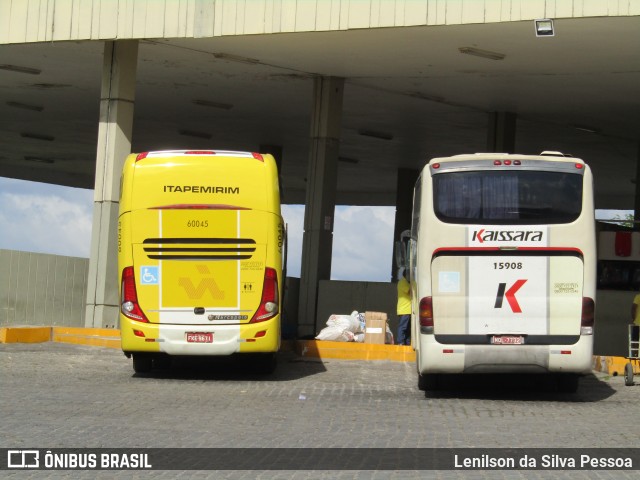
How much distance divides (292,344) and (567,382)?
302 inches

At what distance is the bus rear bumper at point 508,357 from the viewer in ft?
52.0

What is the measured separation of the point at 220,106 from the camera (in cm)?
3500

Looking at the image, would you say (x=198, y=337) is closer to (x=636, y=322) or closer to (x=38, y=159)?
(x=636, y=322)

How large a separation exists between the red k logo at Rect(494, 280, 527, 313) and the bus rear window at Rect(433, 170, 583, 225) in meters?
0.88

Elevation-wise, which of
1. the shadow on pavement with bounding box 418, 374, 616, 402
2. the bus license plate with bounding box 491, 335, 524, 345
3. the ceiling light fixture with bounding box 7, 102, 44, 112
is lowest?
the shadow on pavement with bounding box 418, 374, 616, 402

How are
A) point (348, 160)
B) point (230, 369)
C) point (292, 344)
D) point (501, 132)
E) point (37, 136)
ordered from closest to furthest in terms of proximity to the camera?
point (230, 369)
point (292, 344)
point (501, 132)
point (37, 136)
point (348, 160)

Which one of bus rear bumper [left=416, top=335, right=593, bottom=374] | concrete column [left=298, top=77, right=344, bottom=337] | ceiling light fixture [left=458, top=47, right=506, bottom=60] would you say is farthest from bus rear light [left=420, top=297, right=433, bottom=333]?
concrete column [left=298, top=77, right=344, bottom=337]

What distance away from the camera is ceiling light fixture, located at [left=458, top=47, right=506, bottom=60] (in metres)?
24.7

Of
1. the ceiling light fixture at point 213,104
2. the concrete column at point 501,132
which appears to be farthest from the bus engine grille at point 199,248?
the ceiling light fixture at point 213,104

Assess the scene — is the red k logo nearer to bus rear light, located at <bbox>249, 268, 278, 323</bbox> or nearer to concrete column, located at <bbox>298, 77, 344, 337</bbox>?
bus rear light, located at <bbox>249, 268, 278, 323</bbox>

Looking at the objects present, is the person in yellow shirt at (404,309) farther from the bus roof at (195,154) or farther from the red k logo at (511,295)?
the red k logo at (511,295)

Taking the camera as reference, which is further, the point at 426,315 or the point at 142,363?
the point at 142,363

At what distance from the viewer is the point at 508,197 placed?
16172 mm

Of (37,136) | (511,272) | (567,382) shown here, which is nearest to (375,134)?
(37,136)
